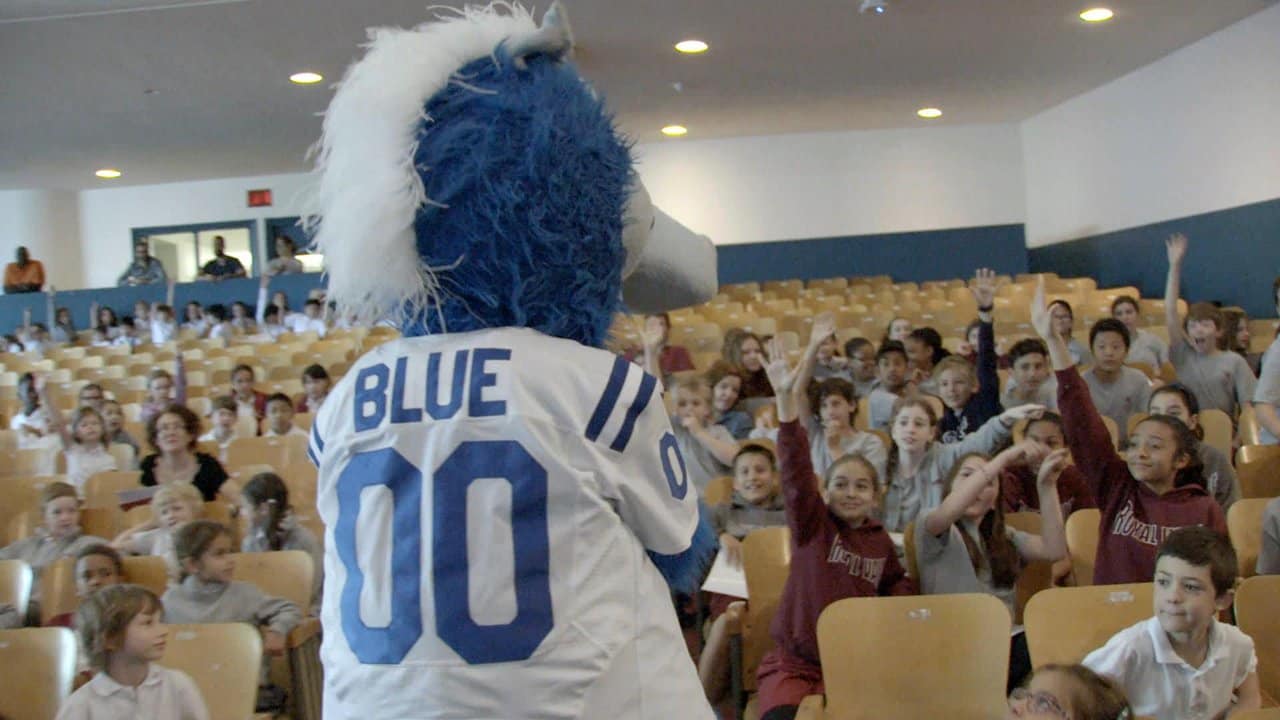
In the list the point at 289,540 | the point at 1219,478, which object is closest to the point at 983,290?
the point at 1219,478

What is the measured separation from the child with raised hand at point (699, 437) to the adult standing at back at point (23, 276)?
35.7ft

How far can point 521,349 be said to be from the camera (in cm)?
128

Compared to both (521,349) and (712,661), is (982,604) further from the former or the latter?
(521,349)

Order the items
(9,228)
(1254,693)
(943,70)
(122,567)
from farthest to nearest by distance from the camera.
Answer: (9,228) → (943,70) → (122,567) → (1254,693)

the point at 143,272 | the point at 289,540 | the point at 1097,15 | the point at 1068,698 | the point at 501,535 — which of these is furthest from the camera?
the point at 143,272

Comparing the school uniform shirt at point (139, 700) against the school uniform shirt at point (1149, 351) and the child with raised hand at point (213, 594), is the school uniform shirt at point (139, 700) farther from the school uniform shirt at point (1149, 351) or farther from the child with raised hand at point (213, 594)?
the school uniform shirt at point (1149, 351)

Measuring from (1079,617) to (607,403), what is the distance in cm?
201

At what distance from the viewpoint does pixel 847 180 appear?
46.6 feet

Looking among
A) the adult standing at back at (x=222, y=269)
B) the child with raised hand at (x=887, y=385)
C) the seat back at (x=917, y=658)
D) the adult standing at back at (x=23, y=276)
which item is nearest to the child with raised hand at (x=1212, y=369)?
the child with raised hand at (x=887, y=385)

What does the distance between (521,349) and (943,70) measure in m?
10.1

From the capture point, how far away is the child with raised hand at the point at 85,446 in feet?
19.9

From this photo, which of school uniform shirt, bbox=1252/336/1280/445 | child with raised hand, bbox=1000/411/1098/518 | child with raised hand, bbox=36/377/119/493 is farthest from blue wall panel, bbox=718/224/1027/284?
child with raised hand, bbox=1000/411/1098/518

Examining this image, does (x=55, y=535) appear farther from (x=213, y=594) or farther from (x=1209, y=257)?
(x=1209, y=257)

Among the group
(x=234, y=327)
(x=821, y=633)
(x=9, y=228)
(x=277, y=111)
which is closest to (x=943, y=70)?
(x=277, y=111)
